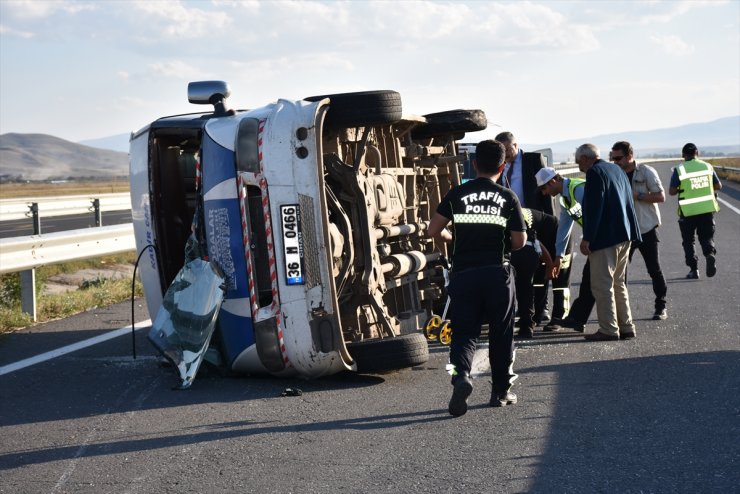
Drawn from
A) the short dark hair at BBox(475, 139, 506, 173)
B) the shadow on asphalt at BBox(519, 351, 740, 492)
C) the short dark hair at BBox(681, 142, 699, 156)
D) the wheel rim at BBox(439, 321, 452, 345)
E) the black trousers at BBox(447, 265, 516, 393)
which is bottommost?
the shadow on asphalt at BBox(519, 351, 740, 492)

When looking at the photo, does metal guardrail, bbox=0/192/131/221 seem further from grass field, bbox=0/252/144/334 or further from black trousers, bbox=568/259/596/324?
black trousers, bbox=568/259/596/324

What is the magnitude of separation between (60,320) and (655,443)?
22.8 ft

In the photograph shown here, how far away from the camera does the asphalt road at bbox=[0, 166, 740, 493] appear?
15.9 ft

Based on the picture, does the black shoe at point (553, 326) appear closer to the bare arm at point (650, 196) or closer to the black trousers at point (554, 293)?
the black trousers at point (554, 293)

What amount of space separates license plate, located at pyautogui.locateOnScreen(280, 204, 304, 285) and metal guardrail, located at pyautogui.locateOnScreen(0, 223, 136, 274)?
12.6ft

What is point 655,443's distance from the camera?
17.6 feet

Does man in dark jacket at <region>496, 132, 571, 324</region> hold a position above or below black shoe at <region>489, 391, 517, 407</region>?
above

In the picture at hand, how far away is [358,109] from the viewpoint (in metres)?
7.16

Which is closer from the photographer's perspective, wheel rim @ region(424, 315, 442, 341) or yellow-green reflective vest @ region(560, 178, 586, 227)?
wheel rim @ region(424, 315, 442, 341)

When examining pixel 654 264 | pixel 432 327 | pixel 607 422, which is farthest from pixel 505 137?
pixel 607 422

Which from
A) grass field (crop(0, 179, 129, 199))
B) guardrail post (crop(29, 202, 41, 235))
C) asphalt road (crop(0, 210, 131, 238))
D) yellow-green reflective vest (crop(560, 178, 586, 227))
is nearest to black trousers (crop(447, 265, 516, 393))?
yellow-green reflective vest (crop(560, 178, 586, 227))

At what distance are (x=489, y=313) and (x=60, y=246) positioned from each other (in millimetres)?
5902

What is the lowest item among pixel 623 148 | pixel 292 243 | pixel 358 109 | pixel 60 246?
pixel 292 243

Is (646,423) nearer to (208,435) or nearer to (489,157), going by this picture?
(489,157)
